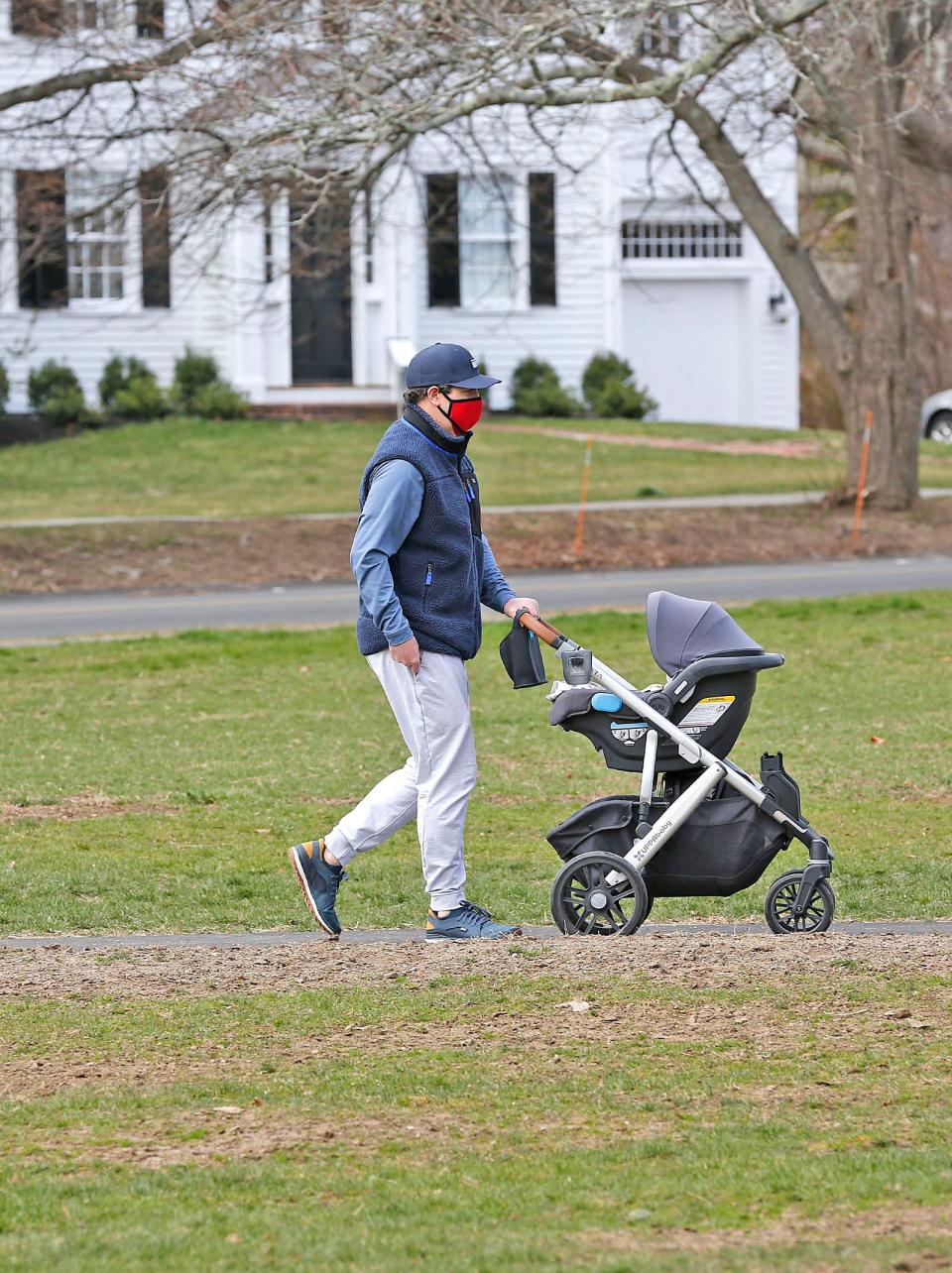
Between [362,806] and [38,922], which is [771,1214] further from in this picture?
[38,922]

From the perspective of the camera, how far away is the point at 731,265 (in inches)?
1369

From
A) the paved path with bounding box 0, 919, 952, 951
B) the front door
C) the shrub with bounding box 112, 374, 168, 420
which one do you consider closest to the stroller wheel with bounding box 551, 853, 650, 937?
the paved path with bounding box 0, 919, 952, 951

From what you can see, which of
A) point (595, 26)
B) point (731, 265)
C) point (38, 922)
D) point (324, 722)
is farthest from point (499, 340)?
point (38, 922)

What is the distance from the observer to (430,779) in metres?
6.78

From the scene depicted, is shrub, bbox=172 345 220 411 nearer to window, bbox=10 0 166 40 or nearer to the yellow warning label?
window, bbox=10 0 166 40

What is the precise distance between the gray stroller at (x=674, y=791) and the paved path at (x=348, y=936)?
275 mm

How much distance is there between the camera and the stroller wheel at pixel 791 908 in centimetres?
679

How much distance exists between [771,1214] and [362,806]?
3.15 metres

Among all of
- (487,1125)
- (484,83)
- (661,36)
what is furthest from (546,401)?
(487,1125)

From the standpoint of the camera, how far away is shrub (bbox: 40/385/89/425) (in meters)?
30.8

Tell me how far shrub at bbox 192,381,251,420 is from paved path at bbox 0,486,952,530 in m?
7.08

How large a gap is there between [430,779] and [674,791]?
2.83ft

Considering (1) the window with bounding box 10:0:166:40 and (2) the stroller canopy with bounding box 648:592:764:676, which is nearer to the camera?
(2) the stroller canopy with bounding box 648:592:764:676

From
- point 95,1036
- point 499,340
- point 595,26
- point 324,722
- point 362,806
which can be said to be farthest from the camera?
point 499,340
